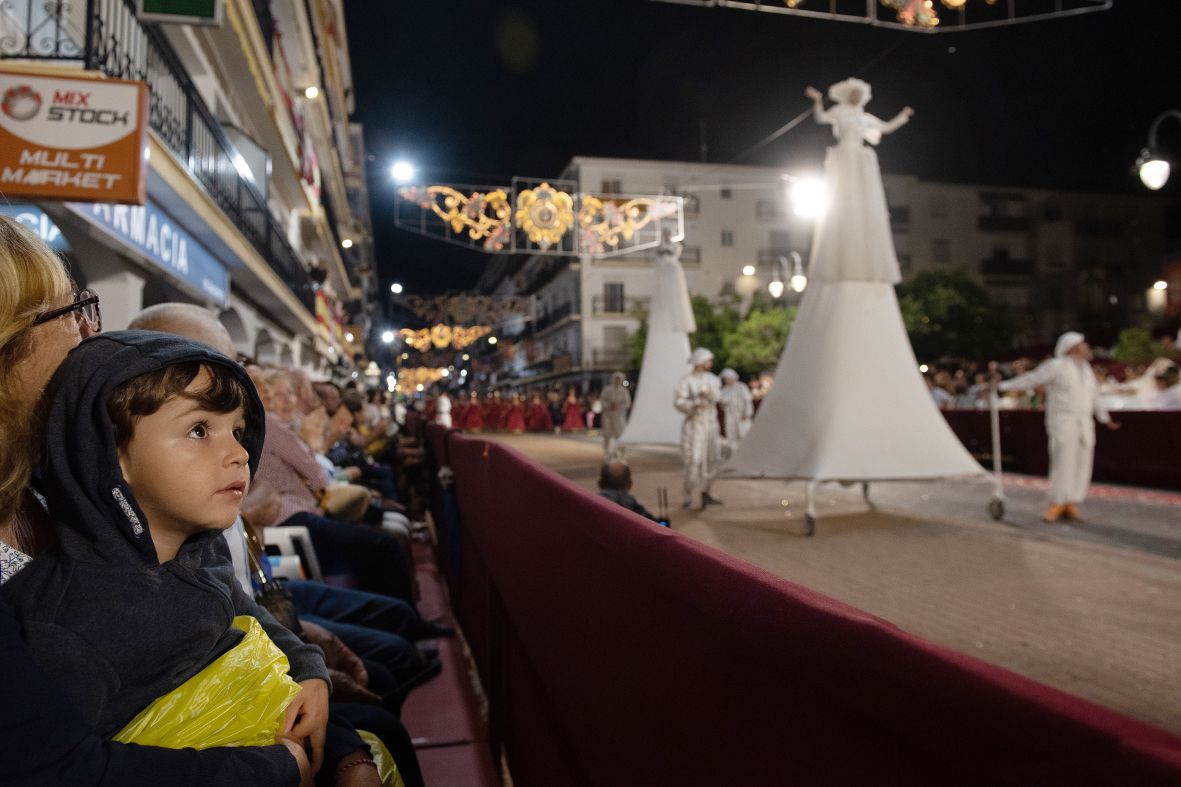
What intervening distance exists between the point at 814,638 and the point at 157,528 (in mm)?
1188

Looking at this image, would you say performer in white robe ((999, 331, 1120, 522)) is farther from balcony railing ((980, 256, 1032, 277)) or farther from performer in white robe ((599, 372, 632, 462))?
balcony railing ((980, 256, 1032, 277))

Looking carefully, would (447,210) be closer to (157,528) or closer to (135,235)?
(135,235)

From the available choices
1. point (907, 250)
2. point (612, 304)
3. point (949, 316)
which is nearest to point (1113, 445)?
point (949, 316)

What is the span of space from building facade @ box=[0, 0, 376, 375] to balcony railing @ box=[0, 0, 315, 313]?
0.03 m

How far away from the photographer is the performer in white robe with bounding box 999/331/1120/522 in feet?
27.6

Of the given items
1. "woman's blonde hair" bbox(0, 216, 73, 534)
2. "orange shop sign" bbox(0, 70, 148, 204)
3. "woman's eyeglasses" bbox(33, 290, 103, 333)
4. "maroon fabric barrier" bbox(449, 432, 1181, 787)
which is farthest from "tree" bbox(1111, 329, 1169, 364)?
"woman's blonde hair" bbox(0, 216, 73, 534)

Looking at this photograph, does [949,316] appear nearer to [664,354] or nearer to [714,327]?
[714,327]

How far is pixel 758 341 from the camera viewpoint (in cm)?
4128

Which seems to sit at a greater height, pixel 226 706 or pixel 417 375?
pixel 417 375

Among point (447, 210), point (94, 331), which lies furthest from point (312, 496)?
point (447, 210)

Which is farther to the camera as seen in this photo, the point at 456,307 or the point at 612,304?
the point at 612,304

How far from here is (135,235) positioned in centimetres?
759

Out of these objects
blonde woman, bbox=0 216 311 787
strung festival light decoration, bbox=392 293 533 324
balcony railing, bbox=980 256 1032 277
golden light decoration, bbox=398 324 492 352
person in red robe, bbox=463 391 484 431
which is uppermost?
balcony railing, bbox=980 256 1032 277

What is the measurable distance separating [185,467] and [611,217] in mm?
18360
